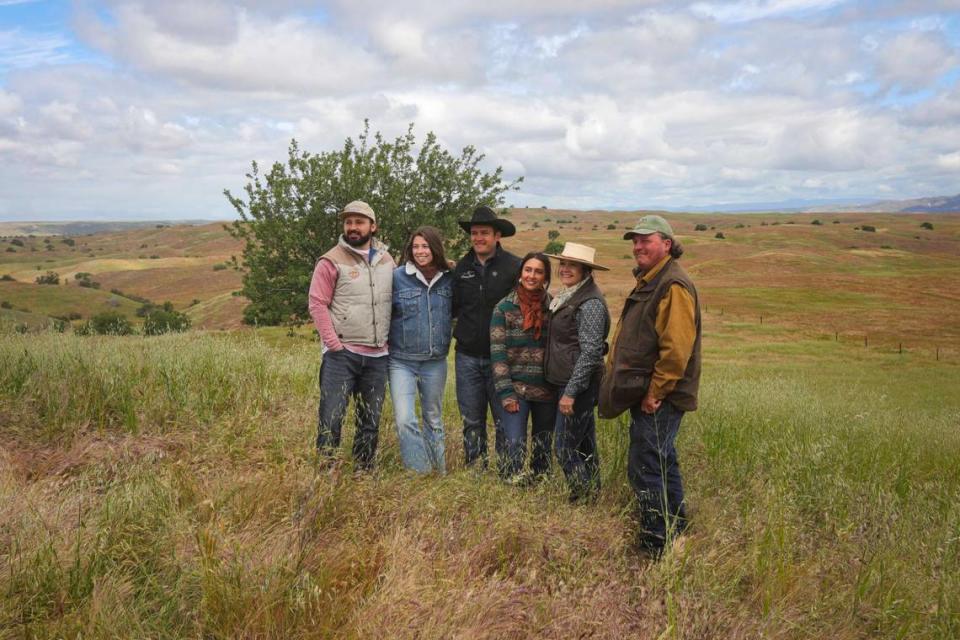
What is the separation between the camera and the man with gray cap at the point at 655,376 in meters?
4.18

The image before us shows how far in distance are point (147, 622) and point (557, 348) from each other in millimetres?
3350

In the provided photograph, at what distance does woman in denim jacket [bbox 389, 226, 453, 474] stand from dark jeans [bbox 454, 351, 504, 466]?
0.64 ft

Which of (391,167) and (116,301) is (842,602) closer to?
(391,167)

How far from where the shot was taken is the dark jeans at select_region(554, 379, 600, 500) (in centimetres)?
488

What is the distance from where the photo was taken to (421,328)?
17.7 feet

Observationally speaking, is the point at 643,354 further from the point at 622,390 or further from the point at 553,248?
the point at 553,248

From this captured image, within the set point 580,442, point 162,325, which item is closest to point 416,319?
point 580,442

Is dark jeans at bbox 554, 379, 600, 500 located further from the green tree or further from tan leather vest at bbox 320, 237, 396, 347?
the green tree

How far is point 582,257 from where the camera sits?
5.02m

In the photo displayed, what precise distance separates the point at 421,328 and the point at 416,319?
9 centimetres

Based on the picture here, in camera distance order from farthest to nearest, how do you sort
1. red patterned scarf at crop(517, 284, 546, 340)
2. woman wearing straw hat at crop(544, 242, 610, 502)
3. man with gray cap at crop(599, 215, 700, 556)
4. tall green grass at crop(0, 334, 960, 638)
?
red patterned scarf at crop(517, 284, 546, 340)
woman wearing straw hat at crop(544, 242, 610, 502)
man with gray cap at crop(599, 215, 700, 556)
tall green grass at crop(0, 334, 960, 638)

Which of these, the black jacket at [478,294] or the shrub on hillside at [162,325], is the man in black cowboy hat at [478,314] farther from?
the shrub on hillside at [162,325]

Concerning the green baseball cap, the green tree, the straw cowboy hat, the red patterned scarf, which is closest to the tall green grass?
the red patterned scarf

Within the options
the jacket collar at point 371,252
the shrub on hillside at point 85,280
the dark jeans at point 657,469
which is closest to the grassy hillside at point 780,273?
the shrub on hillside at point 85,280
